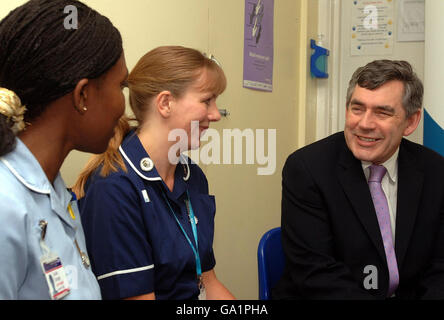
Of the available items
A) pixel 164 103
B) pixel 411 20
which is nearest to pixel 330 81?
pixel 411 20

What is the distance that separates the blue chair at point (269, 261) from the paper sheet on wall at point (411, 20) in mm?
1744

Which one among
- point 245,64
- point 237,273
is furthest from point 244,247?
point 245,64

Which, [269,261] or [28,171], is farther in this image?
[269,261]

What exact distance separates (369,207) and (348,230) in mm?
97

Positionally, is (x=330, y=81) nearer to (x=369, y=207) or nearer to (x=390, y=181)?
(x=390, y=181)

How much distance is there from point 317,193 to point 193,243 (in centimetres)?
44

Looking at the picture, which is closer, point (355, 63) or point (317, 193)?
point (317, 193)

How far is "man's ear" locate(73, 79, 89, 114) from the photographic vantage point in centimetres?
88

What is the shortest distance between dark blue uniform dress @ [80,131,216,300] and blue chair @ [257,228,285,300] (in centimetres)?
21

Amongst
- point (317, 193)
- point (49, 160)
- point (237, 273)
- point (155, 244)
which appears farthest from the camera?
point (237, 273)

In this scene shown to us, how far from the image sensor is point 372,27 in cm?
288

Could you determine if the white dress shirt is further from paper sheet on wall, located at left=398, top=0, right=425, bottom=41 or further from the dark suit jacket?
paper sheet on wall, located at left=398, top=0, right=425, bottom=41

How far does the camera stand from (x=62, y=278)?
833 mm
